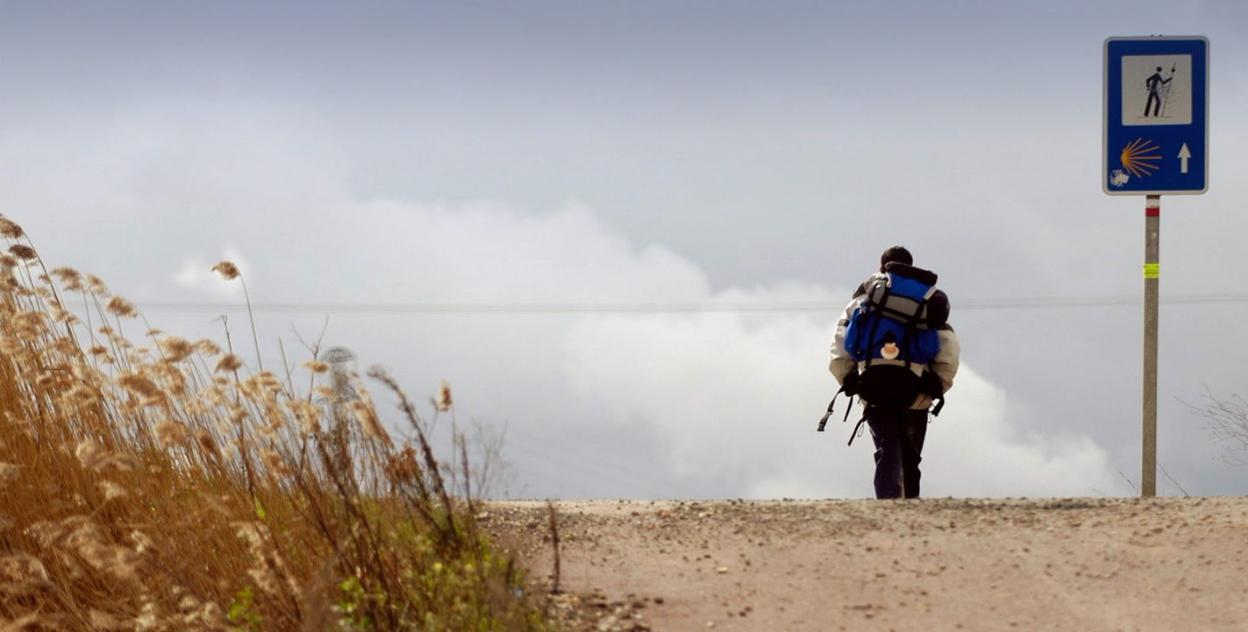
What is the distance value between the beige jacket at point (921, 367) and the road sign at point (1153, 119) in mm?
1496

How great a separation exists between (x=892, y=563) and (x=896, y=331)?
2621 millimetres

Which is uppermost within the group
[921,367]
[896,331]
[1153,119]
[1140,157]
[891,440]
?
[1153,119]

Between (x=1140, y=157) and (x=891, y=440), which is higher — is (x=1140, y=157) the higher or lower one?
the higher one

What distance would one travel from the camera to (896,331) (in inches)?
330

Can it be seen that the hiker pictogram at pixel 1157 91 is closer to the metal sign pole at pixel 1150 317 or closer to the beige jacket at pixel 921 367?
the metal sign pole at pixel 1150 317

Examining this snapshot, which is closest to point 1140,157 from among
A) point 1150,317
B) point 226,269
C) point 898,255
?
point 1150,317

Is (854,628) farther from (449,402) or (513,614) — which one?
(449,402)

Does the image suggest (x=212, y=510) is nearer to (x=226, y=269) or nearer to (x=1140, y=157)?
(x=226, y=269)

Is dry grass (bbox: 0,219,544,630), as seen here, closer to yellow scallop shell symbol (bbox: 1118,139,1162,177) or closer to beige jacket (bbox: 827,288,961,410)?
beige jacket (bbox: 827,288,961,410)

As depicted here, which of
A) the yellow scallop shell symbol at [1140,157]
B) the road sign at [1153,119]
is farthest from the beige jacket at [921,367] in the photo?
the yellow scallop shell symbol at [1140,157]

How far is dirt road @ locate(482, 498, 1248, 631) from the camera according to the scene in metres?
5.41

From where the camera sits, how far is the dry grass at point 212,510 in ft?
16.2

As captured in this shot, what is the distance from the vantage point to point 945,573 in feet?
19.3

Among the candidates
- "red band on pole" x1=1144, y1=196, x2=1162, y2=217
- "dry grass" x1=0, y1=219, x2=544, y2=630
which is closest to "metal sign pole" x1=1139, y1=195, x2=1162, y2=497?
"red band on pole" x1=1144, y1=196, x2=1162, y2=217
